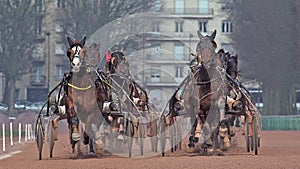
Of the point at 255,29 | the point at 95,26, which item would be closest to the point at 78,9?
the point at 95,26

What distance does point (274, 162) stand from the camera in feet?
68.2

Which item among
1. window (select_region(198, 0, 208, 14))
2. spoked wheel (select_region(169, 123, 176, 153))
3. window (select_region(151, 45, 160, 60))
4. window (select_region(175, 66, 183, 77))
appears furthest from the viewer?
window (select_region(198, 0, 208, 14))

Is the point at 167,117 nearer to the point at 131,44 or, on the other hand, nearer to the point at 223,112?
the point at 223,112

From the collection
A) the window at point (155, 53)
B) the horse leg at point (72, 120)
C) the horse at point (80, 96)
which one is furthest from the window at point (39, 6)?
the horse leg at point (72, 120)

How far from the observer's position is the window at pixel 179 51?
78.3 metres

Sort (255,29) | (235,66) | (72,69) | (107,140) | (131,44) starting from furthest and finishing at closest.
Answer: (131,44), (255,29), (235,66), (107,140), (72,69)

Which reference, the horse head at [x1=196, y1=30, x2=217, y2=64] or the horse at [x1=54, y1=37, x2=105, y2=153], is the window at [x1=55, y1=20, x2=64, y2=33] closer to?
the horse head at [x1=196, y1=30, x2=217, y2=64]

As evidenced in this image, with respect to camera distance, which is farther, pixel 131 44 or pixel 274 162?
pixel 131 44

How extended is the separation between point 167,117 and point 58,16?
55.7 metres

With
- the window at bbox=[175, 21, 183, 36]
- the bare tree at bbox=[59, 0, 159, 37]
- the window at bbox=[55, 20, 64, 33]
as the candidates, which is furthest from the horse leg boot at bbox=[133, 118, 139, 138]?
the window at bbox=[175, 21, 183, 36]

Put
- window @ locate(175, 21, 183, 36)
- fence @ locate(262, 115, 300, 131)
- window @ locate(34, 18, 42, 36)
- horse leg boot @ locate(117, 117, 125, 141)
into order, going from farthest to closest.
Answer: window @ locate(175, 21, 183, 36)
window @ locate(34, 18, 42, 36)
fence @ locate(262, 115, 300, 131)
horse leg boot @ locate(117, 117, 125, 141)

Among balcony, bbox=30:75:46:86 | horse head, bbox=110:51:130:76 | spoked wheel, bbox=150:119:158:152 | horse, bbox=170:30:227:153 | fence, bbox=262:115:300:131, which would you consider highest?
balcony, bbox=30:75:46:86

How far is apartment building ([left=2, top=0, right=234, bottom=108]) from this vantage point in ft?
243

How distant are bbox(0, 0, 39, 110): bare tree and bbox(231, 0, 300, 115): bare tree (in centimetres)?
1544
